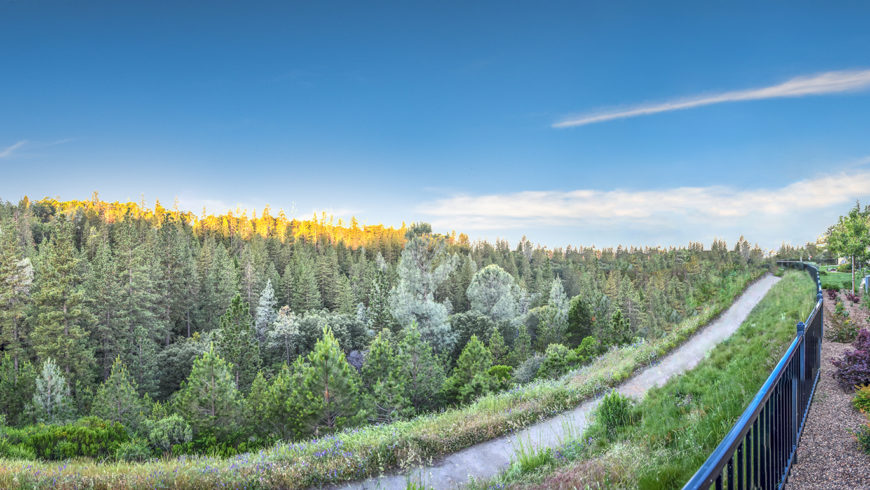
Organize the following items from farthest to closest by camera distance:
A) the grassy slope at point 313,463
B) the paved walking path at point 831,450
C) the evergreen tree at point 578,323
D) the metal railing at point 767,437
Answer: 1. the evergreen tree at point 578,323
2. the grassy slope at point 313,463
3. the paved walking path at point 831,450
4. the metal railing at point 767,437

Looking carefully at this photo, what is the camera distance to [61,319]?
4147 cm

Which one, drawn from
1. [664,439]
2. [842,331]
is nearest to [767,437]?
[664,439]

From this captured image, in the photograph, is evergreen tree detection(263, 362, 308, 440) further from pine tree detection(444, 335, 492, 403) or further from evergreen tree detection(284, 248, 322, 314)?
evergreen tree detection(284, 248, 322, 314)

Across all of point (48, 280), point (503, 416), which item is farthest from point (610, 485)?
point (48, 280)

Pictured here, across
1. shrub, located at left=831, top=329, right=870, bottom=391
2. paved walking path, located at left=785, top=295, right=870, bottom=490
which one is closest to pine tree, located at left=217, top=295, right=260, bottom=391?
shrub, located at left=831, top=329, right=870, bottom=391

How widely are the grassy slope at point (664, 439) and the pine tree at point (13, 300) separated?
52925 mm

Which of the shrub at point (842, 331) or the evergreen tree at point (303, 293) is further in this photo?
the evergreen tree at point (303, 293)

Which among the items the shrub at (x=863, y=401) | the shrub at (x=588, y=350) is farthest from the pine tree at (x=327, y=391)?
the shrub at (x=863, y=401)

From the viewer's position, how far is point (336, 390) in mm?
23312

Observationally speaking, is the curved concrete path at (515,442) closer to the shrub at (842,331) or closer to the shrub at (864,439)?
the shrub at (842,331)

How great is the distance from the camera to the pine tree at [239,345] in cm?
4309

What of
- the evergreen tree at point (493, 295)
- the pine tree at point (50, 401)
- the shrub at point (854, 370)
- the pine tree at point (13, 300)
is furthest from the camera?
the evergreen tree at point (493, 295)

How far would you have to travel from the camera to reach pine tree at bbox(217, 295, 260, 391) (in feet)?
141

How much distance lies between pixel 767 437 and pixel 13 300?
59.7m
